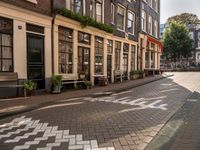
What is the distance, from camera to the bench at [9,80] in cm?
1088

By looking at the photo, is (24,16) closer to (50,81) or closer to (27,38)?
(27,38)

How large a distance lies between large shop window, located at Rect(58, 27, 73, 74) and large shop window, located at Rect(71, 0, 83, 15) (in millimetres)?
1486

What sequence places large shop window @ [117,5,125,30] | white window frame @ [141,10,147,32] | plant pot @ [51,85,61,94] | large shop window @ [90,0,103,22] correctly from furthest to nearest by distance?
1. white window frame @ [141,10,147,32]
2. large shop window @ [117,5,125,30]
3. large shop window @ [90,0,103,22]
4. plant pot @ [51,85,61,94]

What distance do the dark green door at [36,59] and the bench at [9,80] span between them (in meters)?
1.02

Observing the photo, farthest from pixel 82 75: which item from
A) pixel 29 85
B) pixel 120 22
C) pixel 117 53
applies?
pixel 120 22

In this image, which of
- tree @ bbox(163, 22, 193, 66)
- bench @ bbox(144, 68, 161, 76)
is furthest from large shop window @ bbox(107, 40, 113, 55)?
tree @ bbox(163, 22, 193, 66)

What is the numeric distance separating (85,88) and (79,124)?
858 cm

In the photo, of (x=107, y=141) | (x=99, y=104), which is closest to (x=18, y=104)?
(x=99, y=104)

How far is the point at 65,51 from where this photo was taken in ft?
49.2

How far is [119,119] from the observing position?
7531 millimetres

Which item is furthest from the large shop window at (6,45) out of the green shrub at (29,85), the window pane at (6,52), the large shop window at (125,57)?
the large shop window at (125,57)

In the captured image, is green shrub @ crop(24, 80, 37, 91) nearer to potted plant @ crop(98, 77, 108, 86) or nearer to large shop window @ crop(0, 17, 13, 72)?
large shop window @ crop(0, 17, 13, 72)

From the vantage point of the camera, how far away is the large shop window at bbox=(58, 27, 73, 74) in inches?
576

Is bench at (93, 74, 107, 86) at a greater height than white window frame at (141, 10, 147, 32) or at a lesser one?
lesser
